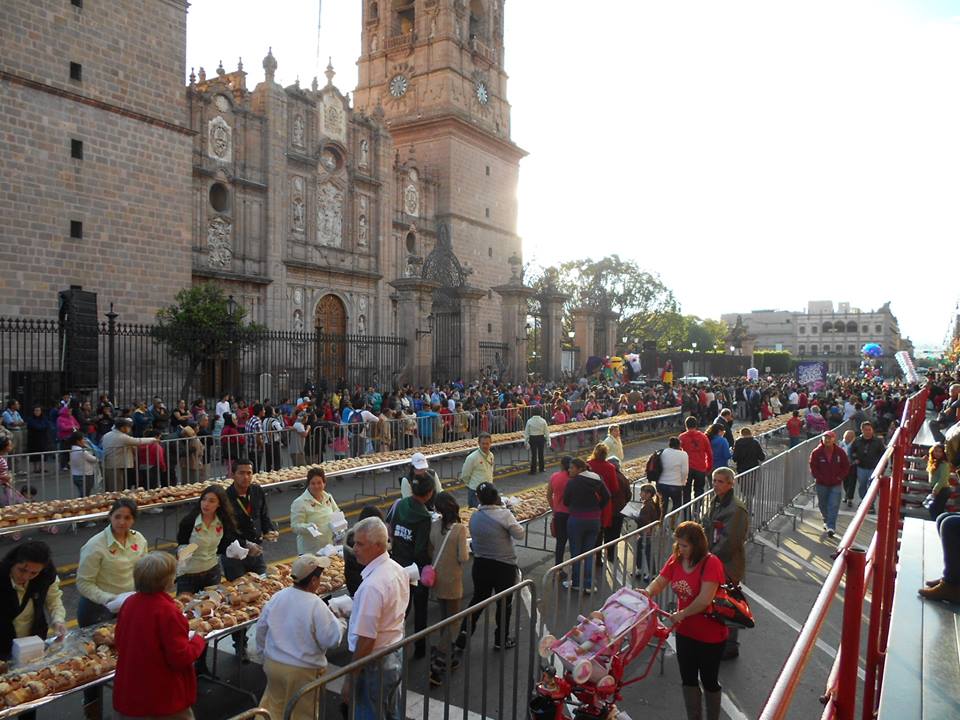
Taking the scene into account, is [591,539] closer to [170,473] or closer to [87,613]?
[87,613]

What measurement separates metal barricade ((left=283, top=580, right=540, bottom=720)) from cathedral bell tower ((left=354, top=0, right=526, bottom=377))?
3079 centimetres

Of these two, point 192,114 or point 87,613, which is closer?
point 87,613

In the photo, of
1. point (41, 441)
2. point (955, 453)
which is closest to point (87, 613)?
point (955, 453)

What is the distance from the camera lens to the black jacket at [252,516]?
21.8 ft

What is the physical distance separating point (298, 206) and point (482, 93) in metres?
16.6

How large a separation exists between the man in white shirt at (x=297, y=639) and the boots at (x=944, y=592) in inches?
167

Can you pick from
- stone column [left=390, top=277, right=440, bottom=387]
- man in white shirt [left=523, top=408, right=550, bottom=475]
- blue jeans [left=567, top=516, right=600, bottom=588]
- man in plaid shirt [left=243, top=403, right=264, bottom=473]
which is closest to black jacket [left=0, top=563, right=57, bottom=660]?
blue jeans [left=567, top=516, right=600, bottom=588]

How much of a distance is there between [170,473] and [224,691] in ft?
24.5

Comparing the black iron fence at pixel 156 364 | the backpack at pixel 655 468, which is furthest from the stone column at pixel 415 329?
the backpack at pixel 655 468

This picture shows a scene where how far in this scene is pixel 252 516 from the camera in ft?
22.2

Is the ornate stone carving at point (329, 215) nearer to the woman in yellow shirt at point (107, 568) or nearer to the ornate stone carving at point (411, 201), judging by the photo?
the ornate stone carving at point (411, 201)

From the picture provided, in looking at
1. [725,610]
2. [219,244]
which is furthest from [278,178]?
[725,610]

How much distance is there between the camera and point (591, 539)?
7805 millimetres

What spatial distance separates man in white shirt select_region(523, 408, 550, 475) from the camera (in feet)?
51.1
